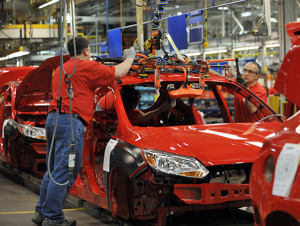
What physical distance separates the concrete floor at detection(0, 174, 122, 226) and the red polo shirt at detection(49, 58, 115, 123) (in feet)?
4.33

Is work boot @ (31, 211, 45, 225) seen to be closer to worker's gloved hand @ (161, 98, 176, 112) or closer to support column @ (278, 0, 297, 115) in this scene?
worker's gloved hand @ (161, 98, 176, 112)

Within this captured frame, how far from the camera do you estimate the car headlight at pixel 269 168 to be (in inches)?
127

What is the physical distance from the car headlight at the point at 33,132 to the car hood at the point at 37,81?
74 centimetres

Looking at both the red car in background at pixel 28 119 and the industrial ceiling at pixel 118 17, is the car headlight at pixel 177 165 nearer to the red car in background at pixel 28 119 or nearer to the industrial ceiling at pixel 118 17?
the red car in background at pixel 28 119

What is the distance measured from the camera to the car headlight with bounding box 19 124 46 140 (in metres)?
8.89

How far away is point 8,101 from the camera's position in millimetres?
10719

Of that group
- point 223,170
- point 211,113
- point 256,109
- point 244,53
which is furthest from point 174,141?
point 244,53

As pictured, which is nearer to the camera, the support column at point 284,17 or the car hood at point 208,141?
the car hood at point 208,141

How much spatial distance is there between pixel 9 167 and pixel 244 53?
69.2 ft

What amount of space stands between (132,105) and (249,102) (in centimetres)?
141

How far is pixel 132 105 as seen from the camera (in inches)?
261

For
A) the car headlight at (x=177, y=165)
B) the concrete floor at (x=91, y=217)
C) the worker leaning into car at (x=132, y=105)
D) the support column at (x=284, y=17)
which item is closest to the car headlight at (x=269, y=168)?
the car headlight at (x=177, y=165)

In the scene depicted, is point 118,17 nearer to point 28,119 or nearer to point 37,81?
point 28,119

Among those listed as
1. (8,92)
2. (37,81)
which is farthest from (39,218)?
(8,92)
